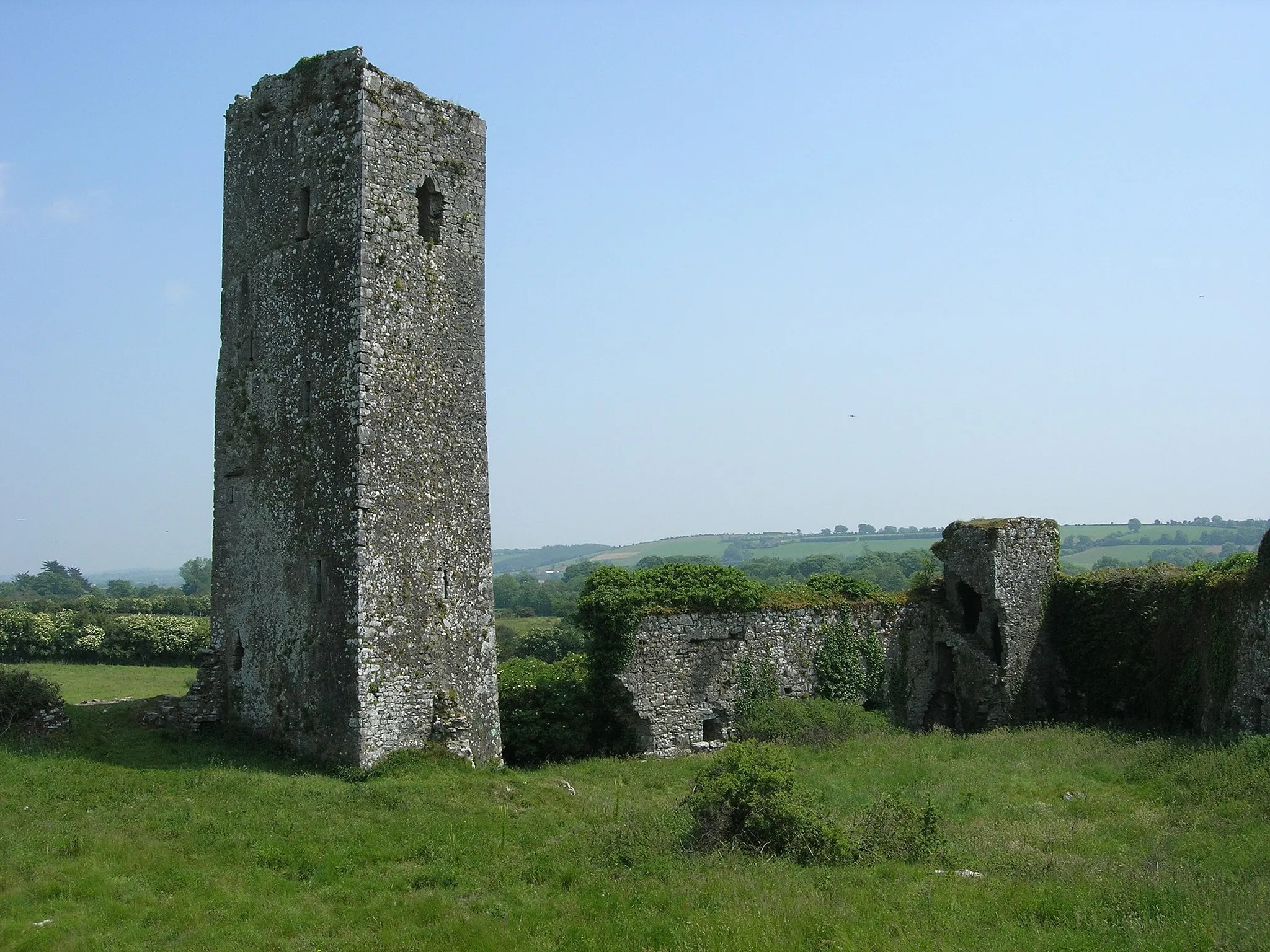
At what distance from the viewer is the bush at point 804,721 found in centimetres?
1956

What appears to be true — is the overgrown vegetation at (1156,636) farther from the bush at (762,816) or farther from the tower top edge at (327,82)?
the tower top edge at (327,82)

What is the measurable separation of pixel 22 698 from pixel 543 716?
8.48m

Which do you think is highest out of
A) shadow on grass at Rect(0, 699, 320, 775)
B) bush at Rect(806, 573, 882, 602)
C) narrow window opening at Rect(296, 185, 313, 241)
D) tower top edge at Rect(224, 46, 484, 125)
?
tower top edge at Rect(224, 46, 484, 125)

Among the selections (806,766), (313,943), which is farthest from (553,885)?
(806,766)

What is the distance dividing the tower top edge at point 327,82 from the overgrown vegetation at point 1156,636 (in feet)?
52.4

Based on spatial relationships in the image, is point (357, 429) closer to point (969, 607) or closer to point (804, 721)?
point (804, 721)

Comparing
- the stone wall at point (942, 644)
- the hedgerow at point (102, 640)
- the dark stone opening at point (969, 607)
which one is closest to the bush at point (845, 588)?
the stone wall at point (942, 644)

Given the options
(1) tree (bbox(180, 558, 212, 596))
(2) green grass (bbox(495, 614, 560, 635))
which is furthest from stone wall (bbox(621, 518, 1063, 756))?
(1) tree (bbox(180, 558, 212, 596))

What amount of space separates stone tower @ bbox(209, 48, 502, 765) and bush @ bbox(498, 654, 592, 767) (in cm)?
180

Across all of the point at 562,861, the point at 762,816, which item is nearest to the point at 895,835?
the point at 762,816

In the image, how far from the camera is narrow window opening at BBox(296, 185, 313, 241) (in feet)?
56.0

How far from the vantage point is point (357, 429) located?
623 inches

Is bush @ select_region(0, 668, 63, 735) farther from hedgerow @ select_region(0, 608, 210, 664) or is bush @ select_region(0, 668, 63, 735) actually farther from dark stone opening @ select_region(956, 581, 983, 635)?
hedgerow @ select_region(0, 608, 210, 664)

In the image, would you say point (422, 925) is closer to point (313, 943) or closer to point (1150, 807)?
point (313, 943)
